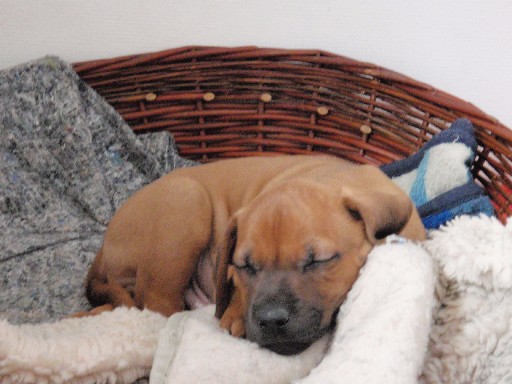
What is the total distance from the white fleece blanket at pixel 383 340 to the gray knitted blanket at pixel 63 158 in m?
1.01

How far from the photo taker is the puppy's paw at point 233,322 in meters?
1.58

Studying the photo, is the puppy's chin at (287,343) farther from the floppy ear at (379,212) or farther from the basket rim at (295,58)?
the basket rim at (295,58)

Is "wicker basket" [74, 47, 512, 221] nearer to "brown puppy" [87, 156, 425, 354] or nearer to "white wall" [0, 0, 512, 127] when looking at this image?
"white wall" [0, 0, 512, 127]

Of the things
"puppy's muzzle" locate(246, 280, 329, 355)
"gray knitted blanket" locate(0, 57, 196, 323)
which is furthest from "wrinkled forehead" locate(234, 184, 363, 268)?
"gray knitted blanket" locate(0, 57, 196, 323)

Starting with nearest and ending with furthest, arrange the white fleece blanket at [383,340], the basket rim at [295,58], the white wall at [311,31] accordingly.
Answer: the white fleece blanket at [383,340], the basket rim at [295,58], the white wall at [311,31]

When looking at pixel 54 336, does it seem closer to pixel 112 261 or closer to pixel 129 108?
pixel 112 261

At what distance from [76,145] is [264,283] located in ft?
4.65

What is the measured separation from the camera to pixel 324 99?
256cm

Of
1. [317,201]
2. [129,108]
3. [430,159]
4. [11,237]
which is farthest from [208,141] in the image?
[317,201]

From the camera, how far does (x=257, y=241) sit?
4.90 feet

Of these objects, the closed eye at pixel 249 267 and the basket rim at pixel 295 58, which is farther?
the basket rim at pixel 295 58

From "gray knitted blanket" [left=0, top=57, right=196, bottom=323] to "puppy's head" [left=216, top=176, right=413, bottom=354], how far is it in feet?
3.56

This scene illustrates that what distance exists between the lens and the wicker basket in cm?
241

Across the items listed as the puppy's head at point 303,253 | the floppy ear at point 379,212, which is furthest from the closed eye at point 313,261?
the floppy ear at point 379,212
